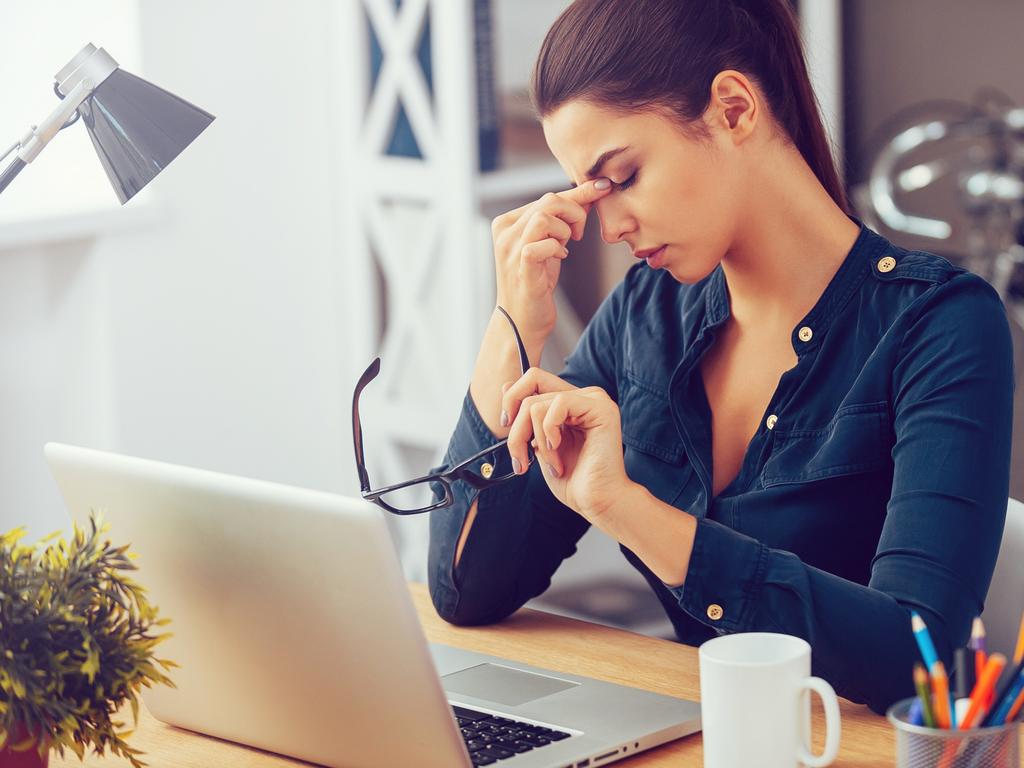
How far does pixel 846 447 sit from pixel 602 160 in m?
0.34

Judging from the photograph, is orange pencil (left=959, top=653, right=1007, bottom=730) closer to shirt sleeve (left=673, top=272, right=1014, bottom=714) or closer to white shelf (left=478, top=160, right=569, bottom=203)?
shirt sleeve (left=673, top=272, right=1014, bottom=714)

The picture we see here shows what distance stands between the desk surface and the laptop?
1 cm

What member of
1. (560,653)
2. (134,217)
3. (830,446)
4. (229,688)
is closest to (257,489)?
(229,688)

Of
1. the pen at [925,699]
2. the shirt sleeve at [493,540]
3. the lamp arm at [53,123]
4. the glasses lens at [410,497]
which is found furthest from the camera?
the glasses lens at [410,497]

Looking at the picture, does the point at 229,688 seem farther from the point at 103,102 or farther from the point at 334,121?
the point at 334,121

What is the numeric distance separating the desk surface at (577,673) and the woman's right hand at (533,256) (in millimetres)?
292

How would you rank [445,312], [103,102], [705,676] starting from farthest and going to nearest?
[445,312] → [103,102] → [705,676]

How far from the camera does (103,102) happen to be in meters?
1.12

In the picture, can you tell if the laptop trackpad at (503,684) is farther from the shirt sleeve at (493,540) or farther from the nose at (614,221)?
the nose at (614,221)

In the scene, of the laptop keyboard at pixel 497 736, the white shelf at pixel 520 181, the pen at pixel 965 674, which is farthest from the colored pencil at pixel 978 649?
the white shelf at pixel 520 181

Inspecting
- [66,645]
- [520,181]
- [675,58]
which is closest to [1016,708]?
[66,645]

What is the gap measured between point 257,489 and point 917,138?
1.85 meters

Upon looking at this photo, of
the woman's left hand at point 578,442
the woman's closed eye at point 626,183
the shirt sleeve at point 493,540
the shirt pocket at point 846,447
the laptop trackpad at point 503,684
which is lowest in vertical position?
the laptop trackpad at point 503,684

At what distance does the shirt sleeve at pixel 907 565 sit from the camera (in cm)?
118
